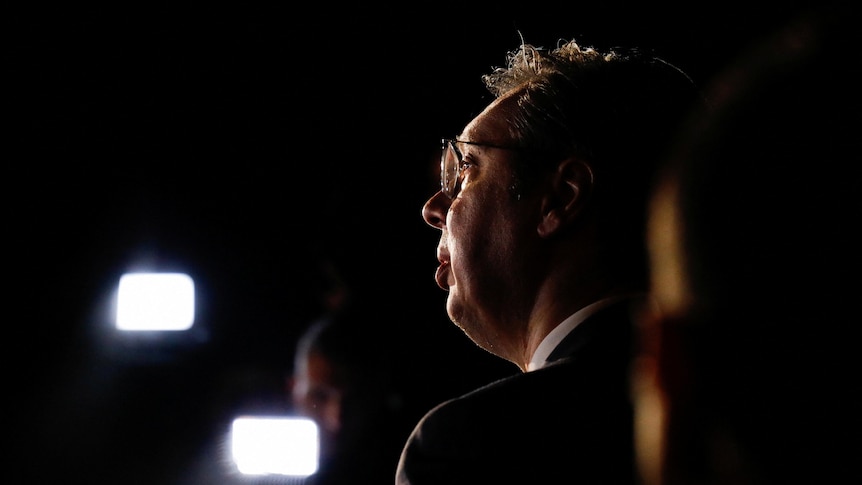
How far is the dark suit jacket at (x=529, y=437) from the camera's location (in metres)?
0.78

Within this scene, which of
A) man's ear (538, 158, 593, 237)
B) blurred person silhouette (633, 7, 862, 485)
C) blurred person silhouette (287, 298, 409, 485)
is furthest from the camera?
blurred person silhouette (287, 298, 409, 485)

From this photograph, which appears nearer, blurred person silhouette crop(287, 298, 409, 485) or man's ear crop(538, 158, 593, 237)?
man's ear crop(538, 158, 593, 237)

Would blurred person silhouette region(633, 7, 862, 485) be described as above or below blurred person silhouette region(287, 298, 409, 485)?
above

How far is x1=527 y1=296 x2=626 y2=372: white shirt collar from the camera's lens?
3.26ft

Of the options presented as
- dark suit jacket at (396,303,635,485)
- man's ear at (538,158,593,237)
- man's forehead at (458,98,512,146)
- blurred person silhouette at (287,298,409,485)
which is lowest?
blurred person silhouette at (287,298,409,485)

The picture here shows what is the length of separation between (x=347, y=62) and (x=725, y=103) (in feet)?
9.83

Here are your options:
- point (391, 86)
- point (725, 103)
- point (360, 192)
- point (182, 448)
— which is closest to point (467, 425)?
point (725, 103)

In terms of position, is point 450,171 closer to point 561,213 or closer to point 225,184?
point 561,213

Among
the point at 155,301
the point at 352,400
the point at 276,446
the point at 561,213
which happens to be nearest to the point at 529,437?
the point at 561,213

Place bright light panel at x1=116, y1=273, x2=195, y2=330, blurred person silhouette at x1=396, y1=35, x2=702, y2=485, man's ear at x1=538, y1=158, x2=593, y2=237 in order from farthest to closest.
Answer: bright light panel at x1=116, y1=273, x2=195, y2=330 < man's ear at x1=538, y1=158, x2=593, y2=237 < blurred person silhouette at x1=396, y1=35, x2=702, y2=485

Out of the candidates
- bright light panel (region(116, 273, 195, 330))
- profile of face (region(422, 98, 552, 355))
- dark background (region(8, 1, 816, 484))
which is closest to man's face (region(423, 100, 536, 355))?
profile of face (region(422, 98, 552, 355))

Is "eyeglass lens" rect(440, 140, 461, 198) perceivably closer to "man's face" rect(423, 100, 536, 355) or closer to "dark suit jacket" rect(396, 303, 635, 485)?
"man's face" rect(423, 100, 536, 355)

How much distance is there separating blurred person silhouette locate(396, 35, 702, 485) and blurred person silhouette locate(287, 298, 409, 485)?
229 centimetres

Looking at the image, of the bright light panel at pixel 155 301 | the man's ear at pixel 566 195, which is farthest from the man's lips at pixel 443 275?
the bright light panel at pixel 155 301
